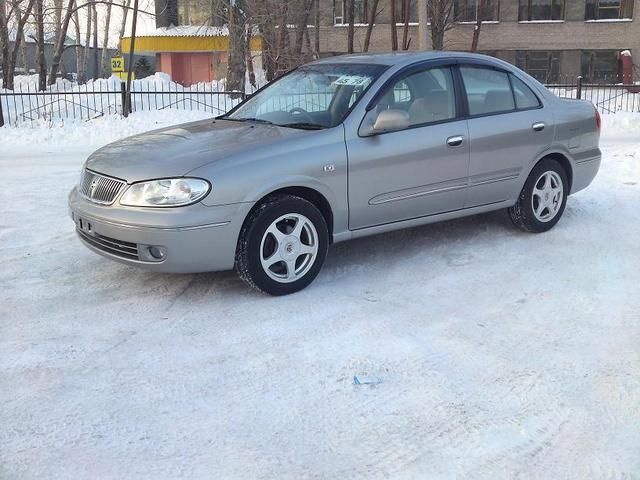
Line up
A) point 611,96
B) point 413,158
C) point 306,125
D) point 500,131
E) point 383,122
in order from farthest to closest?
point 611,96, point 500,131, point 413,158, point 306,125, point 383,122

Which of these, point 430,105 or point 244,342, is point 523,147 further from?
point 244,342

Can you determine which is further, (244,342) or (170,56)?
(170,56)

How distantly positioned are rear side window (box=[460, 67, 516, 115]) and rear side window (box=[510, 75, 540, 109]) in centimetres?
7

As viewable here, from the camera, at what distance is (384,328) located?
421 cm

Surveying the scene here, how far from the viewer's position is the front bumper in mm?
4324

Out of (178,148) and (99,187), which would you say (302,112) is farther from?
(99,187)

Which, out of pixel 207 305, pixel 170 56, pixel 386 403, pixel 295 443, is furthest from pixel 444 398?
pixel 170 56

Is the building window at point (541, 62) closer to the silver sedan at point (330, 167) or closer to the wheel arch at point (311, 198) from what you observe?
the silver sedan at point (330, 167)

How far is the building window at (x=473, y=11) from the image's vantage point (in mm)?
37406

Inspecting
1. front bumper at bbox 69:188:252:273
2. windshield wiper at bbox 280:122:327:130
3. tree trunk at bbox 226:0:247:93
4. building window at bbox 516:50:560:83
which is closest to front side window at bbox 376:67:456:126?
windshield wiper at bbox 280:122:327:130

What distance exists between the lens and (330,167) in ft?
15.7

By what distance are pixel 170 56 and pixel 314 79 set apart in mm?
35735

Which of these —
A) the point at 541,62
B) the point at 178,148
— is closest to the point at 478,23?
the point at 541,62

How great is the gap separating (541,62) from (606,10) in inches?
162
